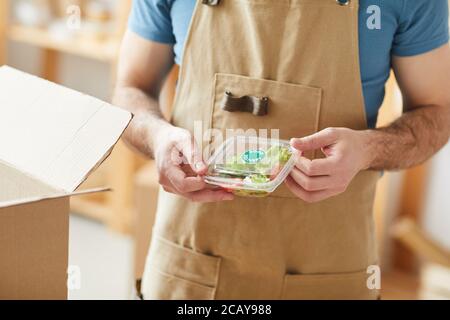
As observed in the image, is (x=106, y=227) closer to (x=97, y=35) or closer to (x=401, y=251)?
(x=97, y=35)

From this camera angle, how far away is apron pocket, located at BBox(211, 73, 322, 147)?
1.27 metres

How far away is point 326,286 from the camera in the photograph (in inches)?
53.1

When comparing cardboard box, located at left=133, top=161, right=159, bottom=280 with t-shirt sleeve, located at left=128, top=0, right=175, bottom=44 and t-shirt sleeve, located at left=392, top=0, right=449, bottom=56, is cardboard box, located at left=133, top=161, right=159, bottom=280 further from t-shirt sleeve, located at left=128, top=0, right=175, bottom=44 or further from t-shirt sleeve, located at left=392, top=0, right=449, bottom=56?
t-shirt sleeve, located at left=392, top=0, right=449, bottom=56

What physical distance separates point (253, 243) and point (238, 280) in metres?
0.08

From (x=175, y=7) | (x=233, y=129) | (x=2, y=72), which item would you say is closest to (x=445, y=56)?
(x=233, y=129)

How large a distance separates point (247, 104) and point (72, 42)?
2.27 metres

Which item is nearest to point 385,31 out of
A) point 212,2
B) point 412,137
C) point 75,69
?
point 412,137

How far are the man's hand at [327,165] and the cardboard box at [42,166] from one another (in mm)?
335

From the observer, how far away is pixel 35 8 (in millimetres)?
3514

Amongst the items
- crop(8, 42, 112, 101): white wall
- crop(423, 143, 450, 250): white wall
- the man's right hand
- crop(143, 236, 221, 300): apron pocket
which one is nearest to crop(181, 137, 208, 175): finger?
the man's right hand

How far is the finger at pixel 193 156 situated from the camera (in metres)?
1.13

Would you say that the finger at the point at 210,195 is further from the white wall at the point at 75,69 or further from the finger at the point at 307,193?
the white wall at the point at 75,69

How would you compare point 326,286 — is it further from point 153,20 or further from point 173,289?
point 153,20

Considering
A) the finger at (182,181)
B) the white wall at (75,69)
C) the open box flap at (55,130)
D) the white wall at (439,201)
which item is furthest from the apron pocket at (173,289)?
the white wall at (75,69)
